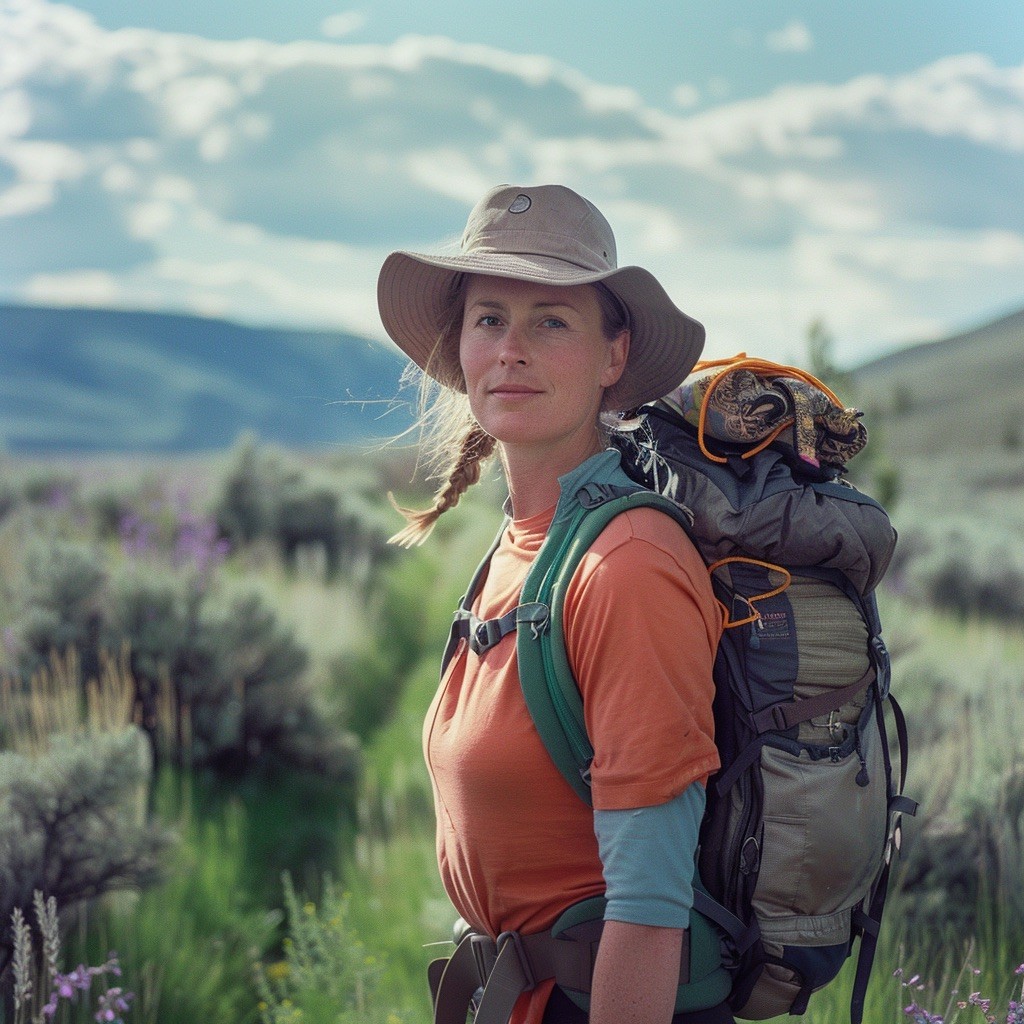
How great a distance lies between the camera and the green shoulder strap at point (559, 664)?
194cm

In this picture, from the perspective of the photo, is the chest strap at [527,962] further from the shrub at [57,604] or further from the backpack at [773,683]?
the shrub at [57,604]

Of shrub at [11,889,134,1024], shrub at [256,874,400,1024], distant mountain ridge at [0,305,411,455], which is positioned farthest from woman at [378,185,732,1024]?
distant mountain ridge at [0,305,411,455]

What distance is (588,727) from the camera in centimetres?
192

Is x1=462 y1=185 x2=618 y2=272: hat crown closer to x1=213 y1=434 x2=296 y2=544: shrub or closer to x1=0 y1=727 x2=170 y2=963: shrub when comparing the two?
x1=0 y1=727 x2=170 y2=963: shrub

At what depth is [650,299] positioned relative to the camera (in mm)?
2273

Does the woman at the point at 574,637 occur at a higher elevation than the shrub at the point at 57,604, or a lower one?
higher

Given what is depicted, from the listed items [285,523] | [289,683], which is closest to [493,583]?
[289,683]

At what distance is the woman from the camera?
1.85m

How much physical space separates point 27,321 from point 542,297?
186270 millimetres

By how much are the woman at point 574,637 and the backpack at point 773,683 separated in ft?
0.21

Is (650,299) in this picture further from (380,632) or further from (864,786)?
(380,632)

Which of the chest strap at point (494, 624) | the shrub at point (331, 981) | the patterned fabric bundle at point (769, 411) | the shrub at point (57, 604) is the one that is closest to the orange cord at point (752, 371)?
the patterned fabric bundle at point (769, 411)

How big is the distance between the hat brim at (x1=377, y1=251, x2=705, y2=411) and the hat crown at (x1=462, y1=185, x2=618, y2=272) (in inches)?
1.4

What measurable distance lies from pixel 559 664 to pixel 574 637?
2.1 inches
